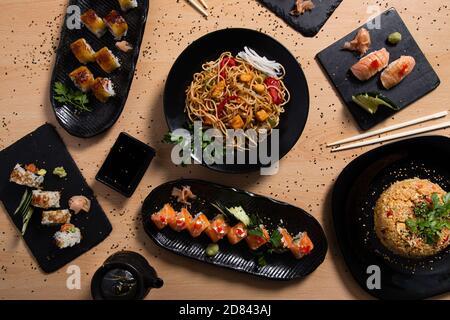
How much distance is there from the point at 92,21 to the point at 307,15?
70.4 inches

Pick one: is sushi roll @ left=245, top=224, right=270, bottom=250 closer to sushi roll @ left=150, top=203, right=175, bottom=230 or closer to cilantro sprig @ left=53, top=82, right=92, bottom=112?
sushi roll @ left=150, top=203, right=175, bottom=230

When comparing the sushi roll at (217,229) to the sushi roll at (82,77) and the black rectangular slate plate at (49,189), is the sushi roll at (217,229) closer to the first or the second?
the black rectangular slate plate at (49,189)

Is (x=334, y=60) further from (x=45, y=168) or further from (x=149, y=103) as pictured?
(x=45, y=168)

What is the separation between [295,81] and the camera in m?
4.13

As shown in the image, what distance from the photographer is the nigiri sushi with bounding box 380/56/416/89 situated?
13.8ft

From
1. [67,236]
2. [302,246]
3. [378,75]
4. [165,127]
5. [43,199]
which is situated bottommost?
[67,236]

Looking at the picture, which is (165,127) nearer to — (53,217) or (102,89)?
(102,89)

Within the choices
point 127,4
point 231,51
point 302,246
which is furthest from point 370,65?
point 127,4

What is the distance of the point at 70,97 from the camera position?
14.3ft

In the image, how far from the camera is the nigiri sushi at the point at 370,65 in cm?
421

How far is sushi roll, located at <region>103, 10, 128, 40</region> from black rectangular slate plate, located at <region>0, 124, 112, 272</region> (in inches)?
38.8

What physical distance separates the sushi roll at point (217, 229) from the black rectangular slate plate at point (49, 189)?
2.86 feet

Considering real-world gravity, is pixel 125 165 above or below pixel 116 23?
below

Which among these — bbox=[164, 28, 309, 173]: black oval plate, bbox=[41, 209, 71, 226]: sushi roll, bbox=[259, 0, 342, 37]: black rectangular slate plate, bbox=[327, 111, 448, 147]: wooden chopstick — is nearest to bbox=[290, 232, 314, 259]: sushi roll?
bbox=[164, 28, 309, 173]: black oval plate
